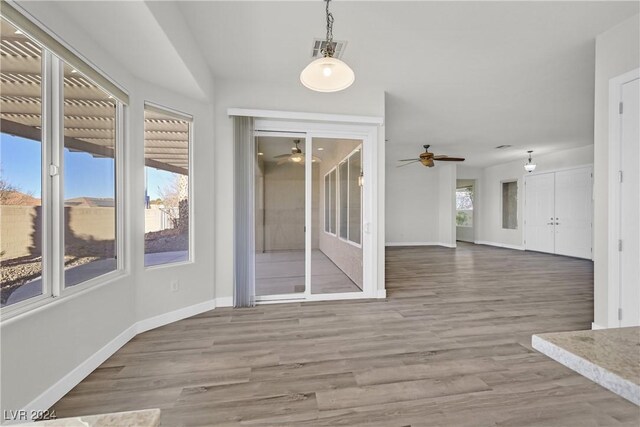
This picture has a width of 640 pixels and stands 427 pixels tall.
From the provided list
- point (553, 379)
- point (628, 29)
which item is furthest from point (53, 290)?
point (628, 29)

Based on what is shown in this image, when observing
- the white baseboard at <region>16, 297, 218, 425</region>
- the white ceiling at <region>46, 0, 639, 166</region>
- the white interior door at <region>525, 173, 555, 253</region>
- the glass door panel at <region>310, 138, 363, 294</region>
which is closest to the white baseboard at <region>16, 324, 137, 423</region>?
the white baseboard at <region>16, 297, 218, 425</region>

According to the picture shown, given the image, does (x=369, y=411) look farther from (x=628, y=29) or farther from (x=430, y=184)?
(x=430, y=184)

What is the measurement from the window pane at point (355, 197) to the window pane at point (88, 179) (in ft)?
9.92

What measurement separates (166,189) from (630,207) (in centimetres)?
468

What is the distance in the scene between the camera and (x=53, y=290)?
1930 millimetres

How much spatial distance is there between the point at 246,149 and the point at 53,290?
2357 mm

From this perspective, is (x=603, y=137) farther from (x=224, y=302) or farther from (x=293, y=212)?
(x=224, y=302)

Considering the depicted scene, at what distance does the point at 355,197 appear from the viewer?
446 cm

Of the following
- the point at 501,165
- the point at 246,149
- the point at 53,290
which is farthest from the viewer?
the point at 501,165

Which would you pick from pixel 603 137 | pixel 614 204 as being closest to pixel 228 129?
pixel 603 137

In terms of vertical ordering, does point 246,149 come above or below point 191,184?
above

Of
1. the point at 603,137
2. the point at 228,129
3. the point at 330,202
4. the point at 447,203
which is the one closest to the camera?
the point at 603,137

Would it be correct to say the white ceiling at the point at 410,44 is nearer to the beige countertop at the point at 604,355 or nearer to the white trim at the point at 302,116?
the white trim at the point at 302,116

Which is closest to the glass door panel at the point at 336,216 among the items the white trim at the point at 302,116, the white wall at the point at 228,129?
the white trim at the point at 302,116
